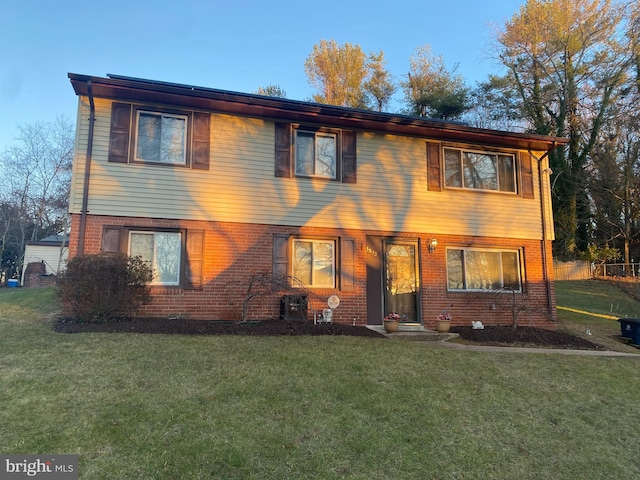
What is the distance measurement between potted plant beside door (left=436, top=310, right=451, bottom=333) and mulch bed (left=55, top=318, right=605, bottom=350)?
0.27 m

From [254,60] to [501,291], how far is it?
1159cm

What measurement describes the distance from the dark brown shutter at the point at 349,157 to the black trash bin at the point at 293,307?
122 inches

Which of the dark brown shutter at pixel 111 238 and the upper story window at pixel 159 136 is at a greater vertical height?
the upper story window at pixel 159 136

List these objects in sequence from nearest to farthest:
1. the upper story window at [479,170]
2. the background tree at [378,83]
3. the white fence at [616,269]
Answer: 1. the upper story window at [479,170]
2. the white fence at [616,269]
3. the background tree at [378,83]

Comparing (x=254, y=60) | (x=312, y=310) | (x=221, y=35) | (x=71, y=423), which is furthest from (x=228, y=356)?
(x=254, y=60)

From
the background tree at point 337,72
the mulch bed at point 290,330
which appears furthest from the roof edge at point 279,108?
the background tree at point 337,72

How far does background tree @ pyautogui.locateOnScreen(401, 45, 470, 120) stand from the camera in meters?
25.5

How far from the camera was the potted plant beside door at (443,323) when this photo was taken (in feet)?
31.6

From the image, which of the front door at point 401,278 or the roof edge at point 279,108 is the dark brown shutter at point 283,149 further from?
the front door at point 401,278

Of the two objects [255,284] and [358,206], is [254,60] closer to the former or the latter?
[358,206]

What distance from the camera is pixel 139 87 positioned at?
835 cm

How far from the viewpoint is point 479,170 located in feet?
36.9

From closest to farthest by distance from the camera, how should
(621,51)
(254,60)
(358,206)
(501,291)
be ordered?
(358,206) < (501,291) < (254,60) < (621,51)

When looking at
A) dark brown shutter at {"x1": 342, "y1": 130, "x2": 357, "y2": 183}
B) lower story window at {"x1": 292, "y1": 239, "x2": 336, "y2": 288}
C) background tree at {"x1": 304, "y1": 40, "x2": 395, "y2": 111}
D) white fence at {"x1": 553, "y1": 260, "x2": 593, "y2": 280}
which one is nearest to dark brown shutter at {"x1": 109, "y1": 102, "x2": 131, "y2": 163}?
lower story window at {"x1": 292, "y1": 239, "x2": 336, "y2": 288}
